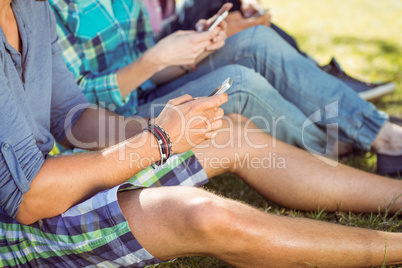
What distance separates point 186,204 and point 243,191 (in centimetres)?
88

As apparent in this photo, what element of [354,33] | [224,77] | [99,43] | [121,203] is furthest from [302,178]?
[354,33]

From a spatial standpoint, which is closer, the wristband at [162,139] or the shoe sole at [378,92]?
the wristband at [162,139]

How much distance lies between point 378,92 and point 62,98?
1856 mm

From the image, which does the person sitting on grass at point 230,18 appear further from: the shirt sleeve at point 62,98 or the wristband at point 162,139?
the wristband at point 162,139

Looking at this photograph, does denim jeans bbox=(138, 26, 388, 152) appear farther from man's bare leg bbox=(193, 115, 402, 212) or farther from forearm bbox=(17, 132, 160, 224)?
forearm bbox=(17, 132, 160, 224)

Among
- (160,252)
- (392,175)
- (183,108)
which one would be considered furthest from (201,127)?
(392,175)

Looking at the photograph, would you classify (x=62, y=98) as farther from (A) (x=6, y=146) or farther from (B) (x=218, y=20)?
(B) (x=218, y=20)

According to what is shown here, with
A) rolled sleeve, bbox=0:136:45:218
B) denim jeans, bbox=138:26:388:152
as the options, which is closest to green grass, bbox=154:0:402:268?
denim jeans, bbox=138:26:388:152

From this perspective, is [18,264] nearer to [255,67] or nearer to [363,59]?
[255,67]

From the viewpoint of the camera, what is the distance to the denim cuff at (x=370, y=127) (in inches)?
80.8

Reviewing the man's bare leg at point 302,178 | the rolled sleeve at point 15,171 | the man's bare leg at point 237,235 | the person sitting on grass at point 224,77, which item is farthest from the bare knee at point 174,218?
the person sitting on grass at point 224,77

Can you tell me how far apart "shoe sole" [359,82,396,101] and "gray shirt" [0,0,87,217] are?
1674 mm

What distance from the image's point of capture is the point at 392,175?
2.09 meters

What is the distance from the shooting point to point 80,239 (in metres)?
1.34
